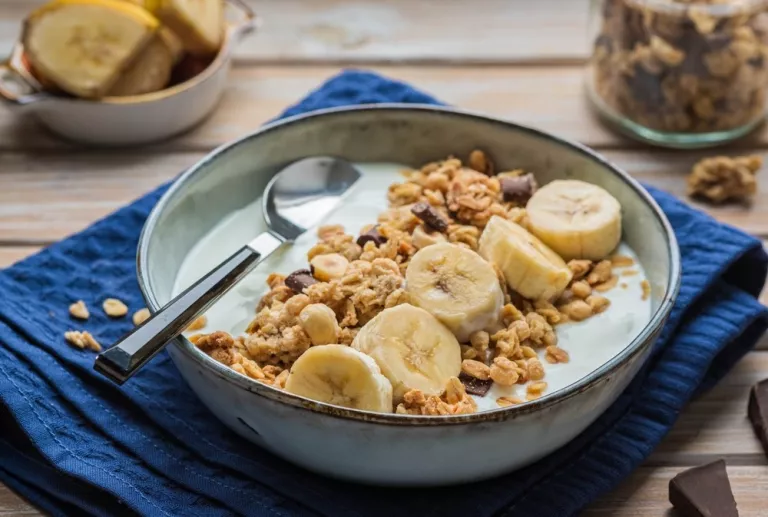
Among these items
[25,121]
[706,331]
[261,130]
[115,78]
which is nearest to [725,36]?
Answer: [706,331]

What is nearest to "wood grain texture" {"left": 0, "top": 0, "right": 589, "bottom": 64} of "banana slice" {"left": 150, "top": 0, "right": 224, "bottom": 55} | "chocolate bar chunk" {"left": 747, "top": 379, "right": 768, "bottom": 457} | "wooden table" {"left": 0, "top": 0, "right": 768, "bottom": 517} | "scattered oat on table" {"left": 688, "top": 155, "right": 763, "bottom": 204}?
"wooden table" {"left": 0, "top": 0, "right": 768, "bottom": 517}

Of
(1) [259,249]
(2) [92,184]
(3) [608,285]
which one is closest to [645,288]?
(3) [608,285]

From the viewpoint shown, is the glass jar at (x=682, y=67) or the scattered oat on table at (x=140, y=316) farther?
the glass jar at (x=682, y=67)

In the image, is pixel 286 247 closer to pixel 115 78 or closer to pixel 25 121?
pixel 115 78

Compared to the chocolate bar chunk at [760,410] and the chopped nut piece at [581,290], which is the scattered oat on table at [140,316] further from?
the chocolate bar chunk at [760,410]

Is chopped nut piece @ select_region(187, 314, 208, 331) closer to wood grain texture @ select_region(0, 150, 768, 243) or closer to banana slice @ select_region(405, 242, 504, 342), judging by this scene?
banana slice @ select_region(405, 242, 504, 342)

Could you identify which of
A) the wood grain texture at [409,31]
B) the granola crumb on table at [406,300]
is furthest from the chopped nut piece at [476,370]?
the wood grain texture at [409,31]
